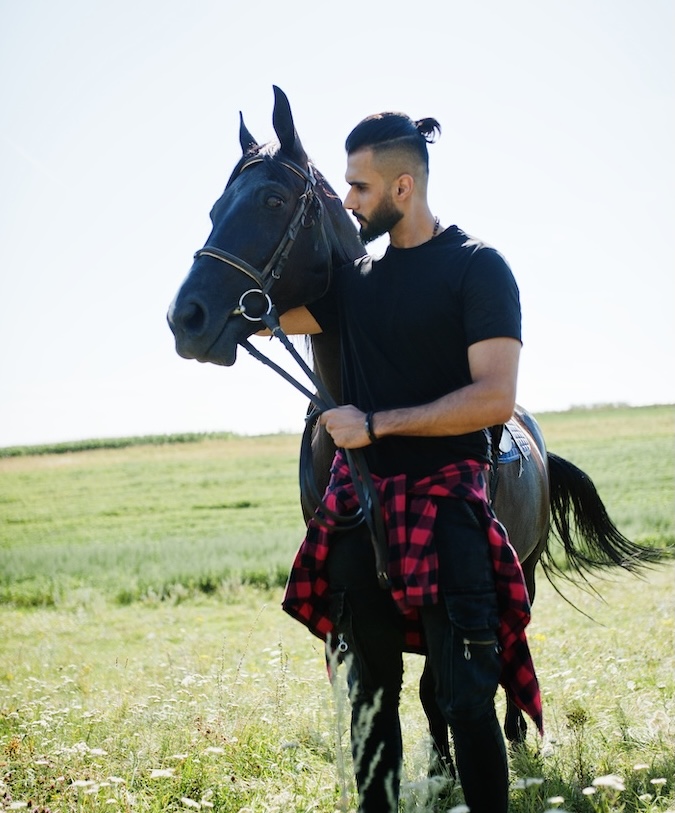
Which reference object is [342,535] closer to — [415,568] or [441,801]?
[415,568]

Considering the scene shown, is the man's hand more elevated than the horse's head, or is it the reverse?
the horse's head

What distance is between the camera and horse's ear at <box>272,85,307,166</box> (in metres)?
3.10

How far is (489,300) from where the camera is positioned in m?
2.54

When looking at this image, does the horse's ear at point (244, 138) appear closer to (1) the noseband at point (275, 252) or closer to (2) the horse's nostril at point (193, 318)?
(1) the noseband at point (275, 252)

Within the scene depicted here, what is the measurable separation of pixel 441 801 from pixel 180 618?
24.2 feet

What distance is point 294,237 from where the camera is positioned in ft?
10.0

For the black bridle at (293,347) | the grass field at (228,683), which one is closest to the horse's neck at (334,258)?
the black bridle at (293,347)

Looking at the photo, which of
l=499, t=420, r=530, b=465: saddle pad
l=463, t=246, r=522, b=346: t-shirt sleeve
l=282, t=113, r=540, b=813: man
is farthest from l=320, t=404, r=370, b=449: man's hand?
l=499, t=420, r=530, b=465: saddle pad

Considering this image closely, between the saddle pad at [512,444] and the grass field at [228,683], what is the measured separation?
1.20 metres

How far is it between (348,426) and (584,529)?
11.9ft

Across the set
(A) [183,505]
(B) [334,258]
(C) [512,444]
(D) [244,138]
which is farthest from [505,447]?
(A) [183,505]

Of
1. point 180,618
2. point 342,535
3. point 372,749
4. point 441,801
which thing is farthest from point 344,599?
point 180,618

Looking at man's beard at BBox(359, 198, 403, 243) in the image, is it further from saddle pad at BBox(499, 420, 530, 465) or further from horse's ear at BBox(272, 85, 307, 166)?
saddle pad at BBox(499, 420, 530, 465)

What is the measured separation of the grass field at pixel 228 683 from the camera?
3402 mm
